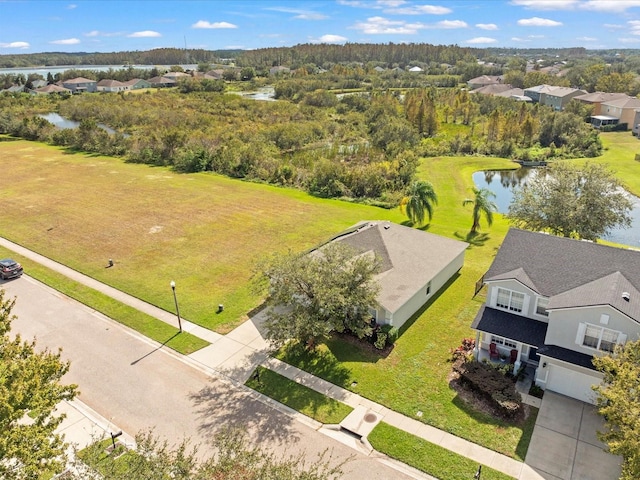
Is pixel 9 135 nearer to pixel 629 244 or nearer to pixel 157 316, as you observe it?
pixel 157 316

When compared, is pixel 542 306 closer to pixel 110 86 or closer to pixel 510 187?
pixel 510 187

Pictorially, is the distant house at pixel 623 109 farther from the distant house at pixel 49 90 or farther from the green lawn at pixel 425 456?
the distant house at pixel 49 90

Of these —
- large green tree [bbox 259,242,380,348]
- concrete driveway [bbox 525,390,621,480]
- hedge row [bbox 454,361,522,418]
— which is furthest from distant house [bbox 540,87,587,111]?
large green tree [bbox 259,242,380,348]

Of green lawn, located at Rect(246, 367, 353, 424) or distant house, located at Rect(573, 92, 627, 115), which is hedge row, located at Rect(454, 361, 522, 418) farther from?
distant house, located at Rect(573, 92, 627, 115)

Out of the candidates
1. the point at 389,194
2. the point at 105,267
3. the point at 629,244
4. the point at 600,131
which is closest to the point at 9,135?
the point at 105,267

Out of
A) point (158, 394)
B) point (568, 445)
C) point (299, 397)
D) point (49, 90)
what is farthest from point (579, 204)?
point (49, 90)
